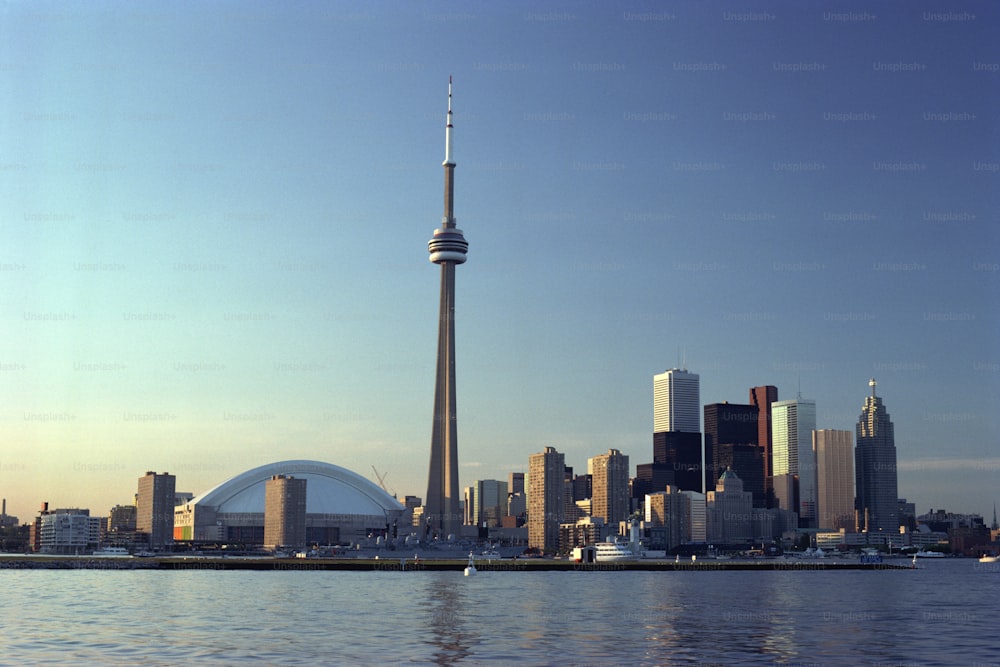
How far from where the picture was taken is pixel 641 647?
69.2 meters

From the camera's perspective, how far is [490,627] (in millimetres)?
82125

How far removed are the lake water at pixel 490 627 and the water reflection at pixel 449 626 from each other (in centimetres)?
13

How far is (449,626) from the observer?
83250 mm

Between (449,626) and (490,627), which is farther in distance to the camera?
(449,626)

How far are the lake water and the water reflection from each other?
0.42ft

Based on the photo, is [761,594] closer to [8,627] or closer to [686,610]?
[686,610]

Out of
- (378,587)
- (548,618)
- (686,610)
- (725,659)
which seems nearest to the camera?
(725,659)

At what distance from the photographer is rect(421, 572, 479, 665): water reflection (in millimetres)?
64688

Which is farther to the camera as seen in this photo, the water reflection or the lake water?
the water reflection

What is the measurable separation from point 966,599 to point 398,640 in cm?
8561

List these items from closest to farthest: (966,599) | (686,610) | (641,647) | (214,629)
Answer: (641,647) → (214,629) → (686,610) → (966,599)

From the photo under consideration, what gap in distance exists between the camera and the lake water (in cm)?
6391

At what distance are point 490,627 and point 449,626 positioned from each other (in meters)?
3.18

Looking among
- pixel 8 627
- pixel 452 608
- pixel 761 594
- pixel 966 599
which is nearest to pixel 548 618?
pixel 452 608
